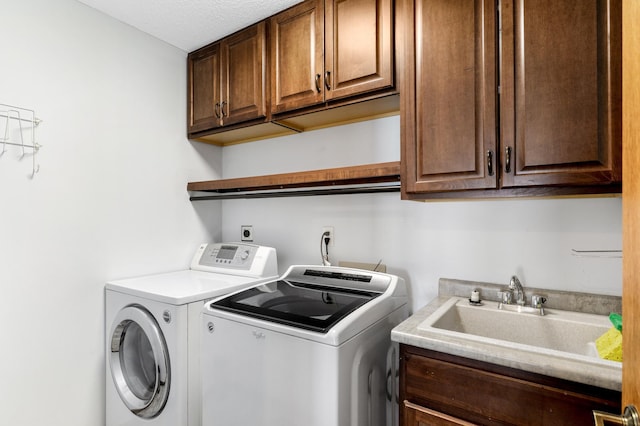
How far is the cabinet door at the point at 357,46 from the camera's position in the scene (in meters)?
1.49

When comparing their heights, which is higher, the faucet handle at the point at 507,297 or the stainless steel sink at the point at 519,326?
the faucet handle at the point at 507,297

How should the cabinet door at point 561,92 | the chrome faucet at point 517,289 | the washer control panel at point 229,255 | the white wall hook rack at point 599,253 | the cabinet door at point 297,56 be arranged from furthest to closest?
the washer control panel at point 229,255 < the cabinet door at point 297,56 < the chrome faucet at point 517,289 < the white wall hook rack at point 599,253 < the cabinet door at point 561,92

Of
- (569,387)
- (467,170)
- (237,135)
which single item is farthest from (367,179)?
(237,135)

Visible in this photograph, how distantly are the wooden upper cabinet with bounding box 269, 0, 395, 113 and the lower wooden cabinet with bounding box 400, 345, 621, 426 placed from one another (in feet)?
3.87

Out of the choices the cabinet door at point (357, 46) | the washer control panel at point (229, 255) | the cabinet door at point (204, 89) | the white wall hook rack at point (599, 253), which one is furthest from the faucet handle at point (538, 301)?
the cabinet door at point (204, 89)

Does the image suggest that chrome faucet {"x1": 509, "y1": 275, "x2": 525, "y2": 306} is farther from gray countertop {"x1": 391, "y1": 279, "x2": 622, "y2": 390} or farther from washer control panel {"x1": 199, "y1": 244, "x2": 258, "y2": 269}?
washer control panel {"x1": 199, "y1": 244, "x2": 258, "y2": 269}

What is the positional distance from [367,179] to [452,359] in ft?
2.73

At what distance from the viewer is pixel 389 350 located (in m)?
1.48

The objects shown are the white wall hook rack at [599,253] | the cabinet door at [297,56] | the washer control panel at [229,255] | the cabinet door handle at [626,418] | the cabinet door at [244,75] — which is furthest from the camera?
the washer control panel at [229,255]

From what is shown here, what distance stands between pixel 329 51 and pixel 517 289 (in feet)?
4.68

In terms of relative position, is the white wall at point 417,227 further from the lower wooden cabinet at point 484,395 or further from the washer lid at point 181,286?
the lower wooden cabinet at point 484,395

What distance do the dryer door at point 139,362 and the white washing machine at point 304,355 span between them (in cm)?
28

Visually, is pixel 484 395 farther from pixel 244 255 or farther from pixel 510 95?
pixel 244 255

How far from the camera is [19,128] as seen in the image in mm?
1562
